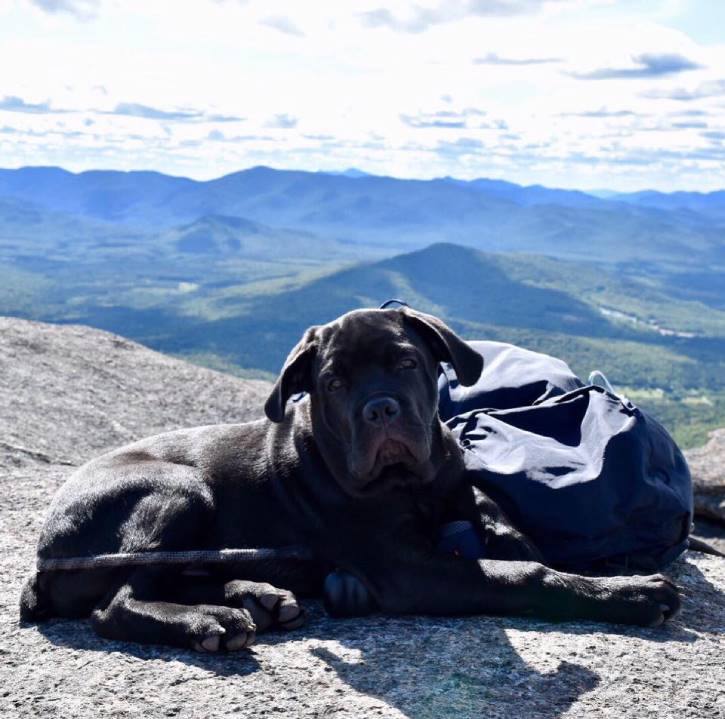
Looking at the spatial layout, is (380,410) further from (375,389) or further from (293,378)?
(293,378)

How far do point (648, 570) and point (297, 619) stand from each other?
3.09 metres

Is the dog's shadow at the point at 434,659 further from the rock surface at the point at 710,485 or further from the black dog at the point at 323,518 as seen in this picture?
the rock surface at the point at 710,485

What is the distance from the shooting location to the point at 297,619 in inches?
247

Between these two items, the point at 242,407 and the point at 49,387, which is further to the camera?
the point at 242,407

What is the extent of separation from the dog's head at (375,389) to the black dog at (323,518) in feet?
0.04

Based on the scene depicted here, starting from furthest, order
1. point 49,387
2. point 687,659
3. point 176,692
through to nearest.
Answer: point 49,387
point 687,659
point 176,692

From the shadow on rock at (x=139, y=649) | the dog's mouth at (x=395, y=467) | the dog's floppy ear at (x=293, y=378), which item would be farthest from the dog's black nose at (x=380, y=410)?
the shadow on rock at (x=139, y=649)

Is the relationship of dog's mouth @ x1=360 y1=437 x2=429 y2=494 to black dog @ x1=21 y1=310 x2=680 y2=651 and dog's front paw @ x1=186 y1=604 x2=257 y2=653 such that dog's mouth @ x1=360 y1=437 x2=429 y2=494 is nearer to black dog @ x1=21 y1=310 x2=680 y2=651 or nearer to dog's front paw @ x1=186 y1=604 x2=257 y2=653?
black dog @ x1=21 y1=310 x2=680 y2=651

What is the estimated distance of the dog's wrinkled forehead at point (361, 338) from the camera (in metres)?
6.55

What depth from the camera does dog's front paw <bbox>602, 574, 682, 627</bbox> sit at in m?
6.19

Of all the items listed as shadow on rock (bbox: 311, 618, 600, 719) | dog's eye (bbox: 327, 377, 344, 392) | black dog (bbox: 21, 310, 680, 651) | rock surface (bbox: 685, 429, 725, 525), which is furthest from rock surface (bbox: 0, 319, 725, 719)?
rock surface (bbox: 685, 429, 725, 525)

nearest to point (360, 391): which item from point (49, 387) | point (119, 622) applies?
point (119, 622)

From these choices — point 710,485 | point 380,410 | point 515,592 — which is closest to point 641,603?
point 515,592

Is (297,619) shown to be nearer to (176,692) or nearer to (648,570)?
(176,692)
